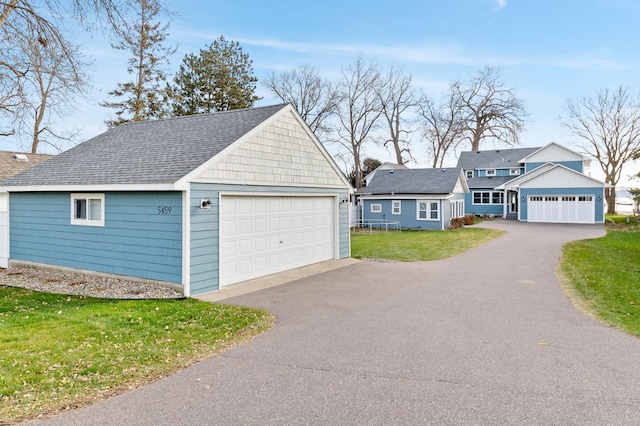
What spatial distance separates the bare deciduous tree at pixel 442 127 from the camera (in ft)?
158

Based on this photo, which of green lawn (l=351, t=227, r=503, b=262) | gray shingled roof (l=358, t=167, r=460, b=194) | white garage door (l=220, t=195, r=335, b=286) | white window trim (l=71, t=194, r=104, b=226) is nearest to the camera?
white garage door (l=220, t=195, r=335, b=286)

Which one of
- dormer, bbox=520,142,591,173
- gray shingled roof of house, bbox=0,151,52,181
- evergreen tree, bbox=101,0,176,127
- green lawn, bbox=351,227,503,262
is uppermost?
evergreen tree, bbox=101,0,176,127

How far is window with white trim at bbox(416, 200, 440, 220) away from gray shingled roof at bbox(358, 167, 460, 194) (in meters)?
0.71

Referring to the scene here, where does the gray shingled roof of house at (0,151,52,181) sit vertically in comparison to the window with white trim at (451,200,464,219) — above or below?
above

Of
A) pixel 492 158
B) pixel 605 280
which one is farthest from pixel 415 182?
pixel 605 280

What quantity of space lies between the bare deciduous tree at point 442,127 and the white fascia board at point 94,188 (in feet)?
137

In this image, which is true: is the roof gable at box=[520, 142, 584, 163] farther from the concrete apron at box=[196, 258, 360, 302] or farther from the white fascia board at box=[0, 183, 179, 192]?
the white fascia board at box=[0, 183, 179, 192]

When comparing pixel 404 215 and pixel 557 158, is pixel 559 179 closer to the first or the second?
pixel 557 158

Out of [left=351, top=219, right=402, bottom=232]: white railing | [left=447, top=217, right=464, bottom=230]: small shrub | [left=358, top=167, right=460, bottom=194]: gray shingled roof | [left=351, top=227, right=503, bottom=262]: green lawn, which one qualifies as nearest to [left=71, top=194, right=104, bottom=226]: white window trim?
[left=351, top=227, right=503, bottom=262]: green lawn

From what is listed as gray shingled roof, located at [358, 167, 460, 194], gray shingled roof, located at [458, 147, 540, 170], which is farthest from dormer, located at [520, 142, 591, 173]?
gray shingled roof, located at [358, 167, 460, 194]

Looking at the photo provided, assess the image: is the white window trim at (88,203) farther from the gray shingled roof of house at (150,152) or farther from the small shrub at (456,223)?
the small shrub at (456,223)

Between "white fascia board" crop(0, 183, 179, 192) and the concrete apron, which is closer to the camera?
"white fascia board" crop(0, 183, 179, 192)

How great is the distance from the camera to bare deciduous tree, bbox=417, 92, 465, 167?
48.2 metres

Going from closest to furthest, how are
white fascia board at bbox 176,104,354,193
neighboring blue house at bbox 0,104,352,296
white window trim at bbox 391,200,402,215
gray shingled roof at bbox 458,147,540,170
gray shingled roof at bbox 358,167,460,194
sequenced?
1. white fascia board at bbox 176,104,354,193
2. neighboring blue house at bbox 0,104,352,296
3. gray shingled roof at bbox 358,167,460,194
4. white window trim at bbox 391,200,402,215
5. gray shingled roof at bbox 458,147,540,170
